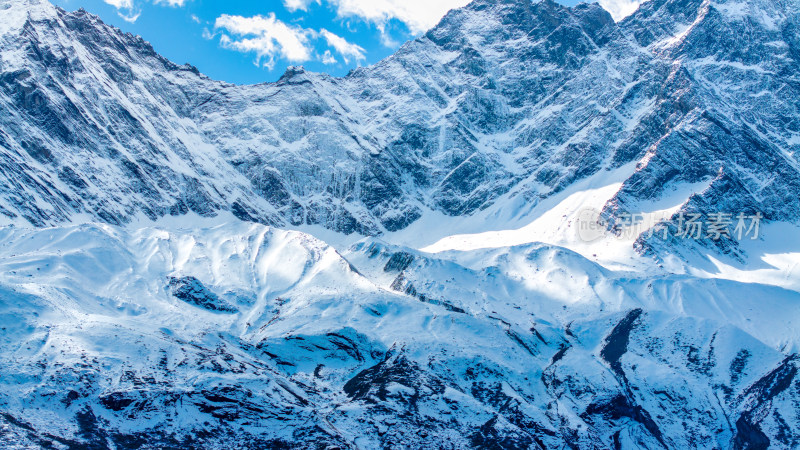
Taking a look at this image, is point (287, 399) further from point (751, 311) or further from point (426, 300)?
point (751, 311)

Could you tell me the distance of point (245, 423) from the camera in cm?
9838

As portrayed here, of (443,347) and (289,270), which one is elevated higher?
(289,270)

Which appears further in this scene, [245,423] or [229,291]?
[229,291]

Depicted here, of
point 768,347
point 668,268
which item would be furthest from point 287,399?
point 668,268

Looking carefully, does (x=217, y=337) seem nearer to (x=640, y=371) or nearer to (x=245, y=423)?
(x=245, y=423)

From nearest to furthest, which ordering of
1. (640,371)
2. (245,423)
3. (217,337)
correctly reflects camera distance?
(245,423), (217,337), (640,371)

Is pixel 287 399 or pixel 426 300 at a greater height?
pixel 426 300

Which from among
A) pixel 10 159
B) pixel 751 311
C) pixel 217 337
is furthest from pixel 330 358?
pixel 10 159

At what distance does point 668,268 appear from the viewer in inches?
7717

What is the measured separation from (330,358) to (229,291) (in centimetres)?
3224

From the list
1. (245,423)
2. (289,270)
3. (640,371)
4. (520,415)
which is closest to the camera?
(245,423)

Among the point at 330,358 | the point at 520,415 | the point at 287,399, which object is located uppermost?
the point at 330,358

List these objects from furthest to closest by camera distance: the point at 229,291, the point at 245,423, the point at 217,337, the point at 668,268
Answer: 1. the point at 668,268
2. the point at 229,291
3. the point at 217,337
4. the point at 245,423

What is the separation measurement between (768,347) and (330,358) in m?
79.7
